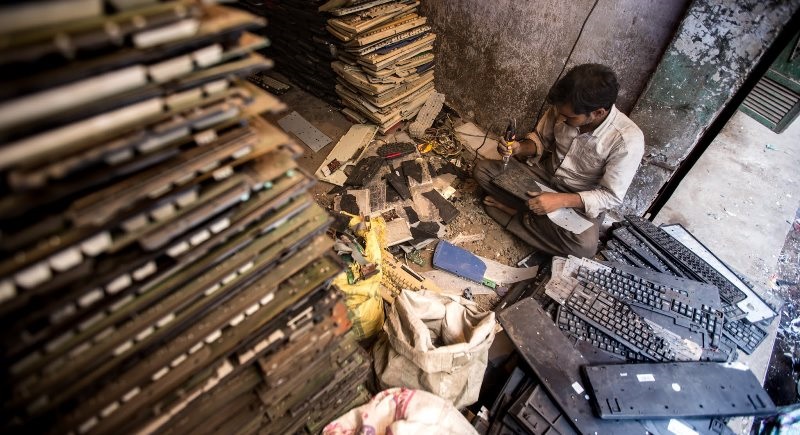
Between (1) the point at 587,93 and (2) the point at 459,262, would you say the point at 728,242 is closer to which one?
(1) the point at 587,93

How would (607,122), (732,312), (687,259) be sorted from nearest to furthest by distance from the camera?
(732,312)
(607,122)
(687,259)

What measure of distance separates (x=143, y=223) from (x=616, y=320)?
9.37 ft

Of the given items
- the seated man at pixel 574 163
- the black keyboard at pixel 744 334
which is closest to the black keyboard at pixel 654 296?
the black keyboard at pixel 744 334

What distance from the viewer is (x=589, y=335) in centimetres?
262

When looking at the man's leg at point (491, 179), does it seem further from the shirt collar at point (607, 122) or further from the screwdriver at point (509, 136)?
the shirt collar at point (607, 122)

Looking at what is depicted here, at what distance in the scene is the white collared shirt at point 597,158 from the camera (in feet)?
9.64

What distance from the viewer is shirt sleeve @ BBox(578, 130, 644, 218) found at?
291cm

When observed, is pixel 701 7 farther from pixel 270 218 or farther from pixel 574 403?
pixel 270 218

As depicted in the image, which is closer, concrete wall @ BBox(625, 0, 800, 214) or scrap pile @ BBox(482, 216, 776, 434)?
scrap pile @ BBox(482, 216, 776, 434)

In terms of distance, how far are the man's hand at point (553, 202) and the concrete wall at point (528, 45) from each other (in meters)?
0.97

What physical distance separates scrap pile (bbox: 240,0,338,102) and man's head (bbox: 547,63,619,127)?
2693mm

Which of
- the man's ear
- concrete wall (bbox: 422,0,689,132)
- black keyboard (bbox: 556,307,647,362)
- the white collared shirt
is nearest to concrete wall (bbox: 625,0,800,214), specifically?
concrete wall (bbox: 422,0,689,132)

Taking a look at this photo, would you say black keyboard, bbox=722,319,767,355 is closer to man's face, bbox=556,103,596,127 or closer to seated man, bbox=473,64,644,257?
seated man, bbox=473,64,644,257

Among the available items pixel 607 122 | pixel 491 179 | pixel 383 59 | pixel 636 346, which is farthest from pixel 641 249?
pixel 383 59
